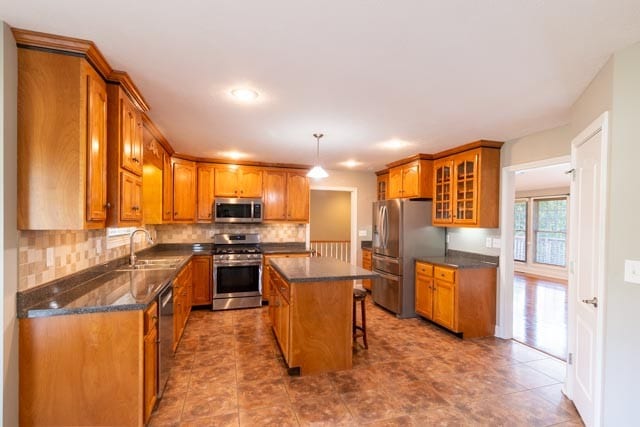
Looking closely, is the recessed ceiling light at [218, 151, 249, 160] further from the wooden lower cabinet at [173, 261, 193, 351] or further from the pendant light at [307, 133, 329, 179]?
the wooden lower cabinet at [173, 261, 193, 351]

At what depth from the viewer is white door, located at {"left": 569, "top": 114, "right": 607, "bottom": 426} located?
1926 millimetres

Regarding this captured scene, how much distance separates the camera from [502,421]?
2.19 metres

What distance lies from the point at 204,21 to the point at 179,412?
2586 mm

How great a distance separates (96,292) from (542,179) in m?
8.18

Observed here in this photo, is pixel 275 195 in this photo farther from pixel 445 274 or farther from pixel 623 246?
pixel 623 246

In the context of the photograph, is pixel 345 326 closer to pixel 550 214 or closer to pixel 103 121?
pixel 103 121

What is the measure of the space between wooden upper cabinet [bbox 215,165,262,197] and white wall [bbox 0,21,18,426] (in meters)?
3.37

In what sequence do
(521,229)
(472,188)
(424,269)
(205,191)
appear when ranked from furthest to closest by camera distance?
(521,229)
(205,191)
(424,269)
(472,188)

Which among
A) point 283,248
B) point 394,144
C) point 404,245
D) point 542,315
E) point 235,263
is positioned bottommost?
point 542,315

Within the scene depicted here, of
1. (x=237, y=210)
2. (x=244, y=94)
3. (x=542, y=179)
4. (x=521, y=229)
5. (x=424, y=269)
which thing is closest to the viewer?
(x=244, y=94)

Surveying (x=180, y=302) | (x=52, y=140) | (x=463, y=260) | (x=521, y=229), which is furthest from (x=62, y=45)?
(x=521, y=229)

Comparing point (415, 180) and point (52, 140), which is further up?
point (415, 180)

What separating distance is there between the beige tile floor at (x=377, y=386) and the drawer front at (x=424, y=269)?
2.76 ft

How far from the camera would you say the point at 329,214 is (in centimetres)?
825
